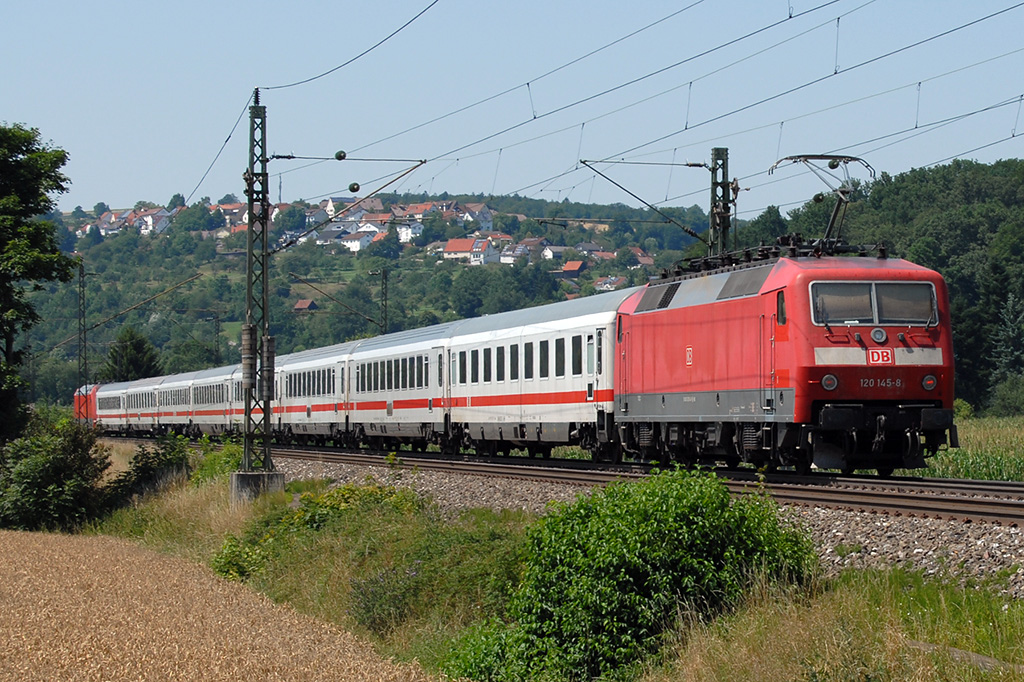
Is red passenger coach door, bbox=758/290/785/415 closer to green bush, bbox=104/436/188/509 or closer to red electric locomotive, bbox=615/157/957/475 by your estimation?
red electric locomotive, bbox=615/157/957/475

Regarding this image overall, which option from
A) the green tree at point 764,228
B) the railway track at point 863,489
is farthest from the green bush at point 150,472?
the green tree at point 764,228

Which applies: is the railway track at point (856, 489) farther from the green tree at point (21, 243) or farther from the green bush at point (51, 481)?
the green tree at point (21, 243)

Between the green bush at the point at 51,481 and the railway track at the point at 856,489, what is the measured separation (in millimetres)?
8129

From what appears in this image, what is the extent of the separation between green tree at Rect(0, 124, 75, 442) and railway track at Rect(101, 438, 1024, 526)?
1103 centimetres

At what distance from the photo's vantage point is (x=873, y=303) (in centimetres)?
2023

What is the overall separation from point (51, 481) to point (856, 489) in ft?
66.6

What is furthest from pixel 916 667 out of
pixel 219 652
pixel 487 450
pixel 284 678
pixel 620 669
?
pixel 487 450

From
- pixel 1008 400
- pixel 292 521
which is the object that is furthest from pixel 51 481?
pixel 1008 400

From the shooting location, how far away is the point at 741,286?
72.4 ft

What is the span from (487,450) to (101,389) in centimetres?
5466

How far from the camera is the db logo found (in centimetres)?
2003

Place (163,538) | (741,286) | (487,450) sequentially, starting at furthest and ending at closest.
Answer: (487,450)
(163,538)
(741,286)

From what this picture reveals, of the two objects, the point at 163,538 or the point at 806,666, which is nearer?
the point at 806,666

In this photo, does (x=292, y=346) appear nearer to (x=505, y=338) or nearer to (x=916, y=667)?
(x=505, y=338)
